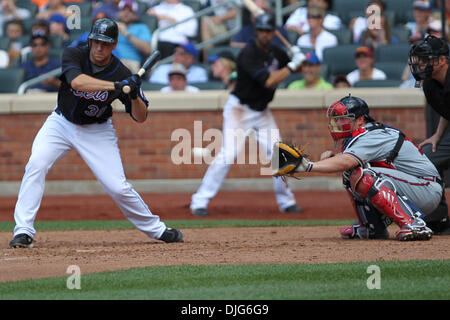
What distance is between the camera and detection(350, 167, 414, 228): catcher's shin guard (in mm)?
6801

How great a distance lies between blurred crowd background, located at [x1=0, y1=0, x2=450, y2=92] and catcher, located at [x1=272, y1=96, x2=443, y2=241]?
5385 mm

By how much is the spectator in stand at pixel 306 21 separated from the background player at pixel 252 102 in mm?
4019

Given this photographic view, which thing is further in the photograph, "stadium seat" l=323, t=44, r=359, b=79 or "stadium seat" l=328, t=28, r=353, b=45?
"stadium seat" l=328, t=28, r=353, b=45

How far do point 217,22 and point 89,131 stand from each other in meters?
8.50

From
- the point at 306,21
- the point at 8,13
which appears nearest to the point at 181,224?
the point at 306,21

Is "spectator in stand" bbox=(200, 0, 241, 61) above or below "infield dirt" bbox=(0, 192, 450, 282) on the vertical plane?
above

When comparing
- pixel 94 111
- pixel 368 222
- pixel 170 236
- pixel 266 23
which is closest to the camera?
pixel 94 111

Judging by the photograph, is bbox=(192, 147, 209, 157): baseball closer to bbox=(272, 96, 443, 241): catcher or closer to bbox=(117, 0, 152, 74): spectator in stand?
bbox=(117, 0, 152, 74): spectator in stand

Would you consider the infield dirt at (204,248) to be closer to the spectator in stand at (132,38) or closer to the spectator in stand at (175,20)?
the spectator in stand at (132,38)

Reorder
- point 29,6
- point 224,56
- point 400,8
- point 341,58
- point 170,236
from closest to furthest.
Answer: point 170,236 < point 224,56 < point 341,58 < point 400,8 < point 29,6

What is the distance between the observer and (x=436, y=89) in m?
7.39

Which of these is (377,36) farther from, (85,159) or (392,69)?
(85,159)

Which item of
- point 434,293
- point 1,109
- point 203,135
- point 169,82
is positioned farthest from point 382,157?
point 1,109

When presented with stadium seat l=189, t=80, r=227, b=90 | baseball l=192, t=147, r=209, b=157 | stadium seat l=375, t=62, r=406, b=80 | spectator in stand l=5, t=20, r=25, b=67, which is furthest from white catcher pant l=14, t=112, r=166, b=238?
spectator in stand l=5, t=20, r=25, b=67
